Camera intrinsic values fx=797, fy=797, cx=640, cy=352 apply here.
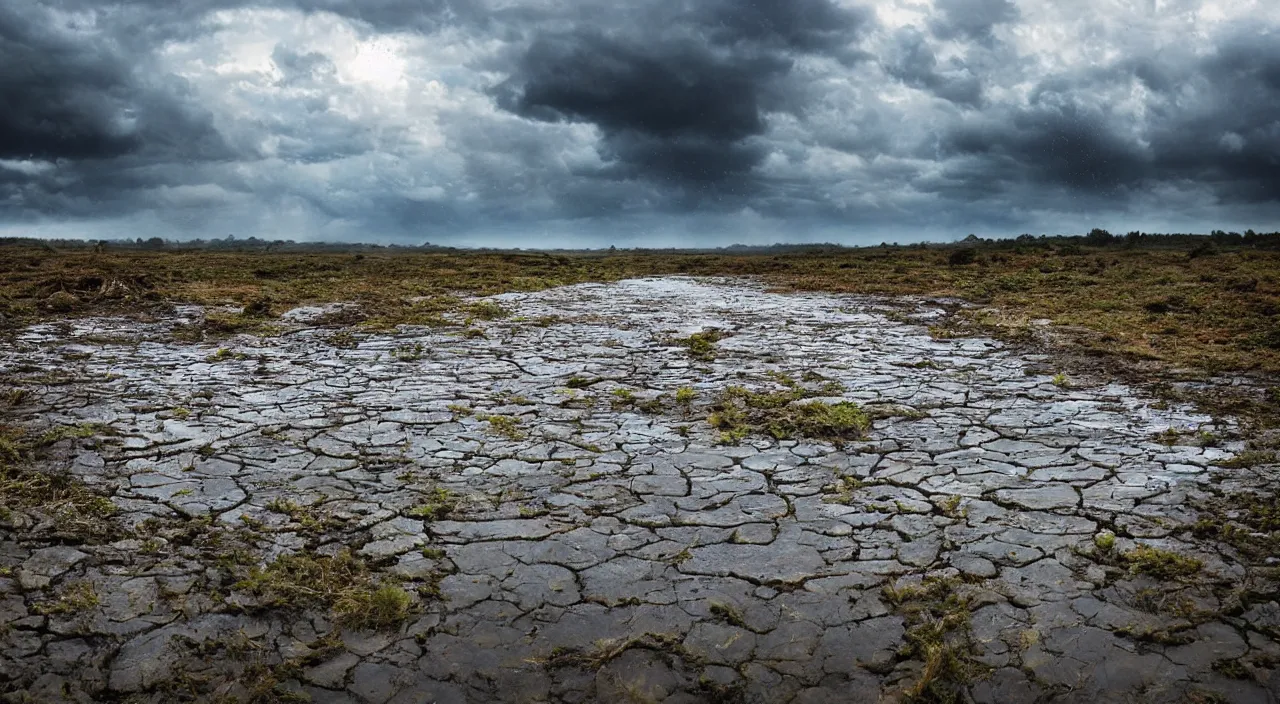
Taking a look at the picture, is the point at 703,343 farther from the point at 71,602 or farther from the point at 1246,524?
the point at 71,602

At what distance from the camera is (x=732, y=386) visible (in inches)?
354

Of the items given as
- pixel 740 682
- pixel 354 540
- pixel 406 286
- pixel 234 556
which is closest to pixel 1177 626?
pixel 740 682

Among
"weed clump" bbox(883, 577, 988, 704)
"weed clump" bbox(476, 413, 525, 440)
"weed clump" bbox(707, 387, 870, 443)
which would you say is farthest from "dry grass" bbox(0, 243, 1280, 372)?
"weed clump" bbox(476, 413, 525, 440)

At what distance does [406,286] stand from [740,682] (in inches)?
896

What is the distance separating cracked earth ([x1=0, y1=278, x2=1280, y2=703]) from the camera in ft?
11.1

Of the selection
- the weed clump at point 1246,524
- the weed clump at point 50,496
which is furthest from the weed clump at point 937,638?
the weed clump at point 50,496

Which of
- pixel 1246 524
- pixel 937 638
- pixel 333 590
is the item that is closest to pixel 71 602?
pixel 333 590

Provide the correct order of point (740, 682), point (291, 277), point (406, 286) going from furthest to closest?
point (291, 277) → point (406, 286) → point (740, 682)

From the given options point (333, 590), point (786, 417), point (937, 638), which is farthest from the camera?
point (786, 417)

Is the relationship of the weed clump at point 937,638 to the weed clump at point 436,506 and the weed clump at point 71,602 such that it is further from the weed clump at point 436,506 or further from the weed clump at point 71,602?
the weed clump at point 71,602

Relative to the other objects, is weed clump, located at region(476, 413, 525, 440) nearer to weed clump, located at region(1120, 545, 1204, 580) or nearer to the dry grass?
weed clump, located at region(1120, 545, 1204, 580)

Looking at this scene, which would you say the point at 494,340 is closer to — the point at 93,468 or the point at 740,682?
the point at 93,468

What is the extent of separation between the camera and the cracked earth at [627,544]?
339 cm

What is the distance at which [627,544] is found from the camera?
Answer: 4.70 metres
